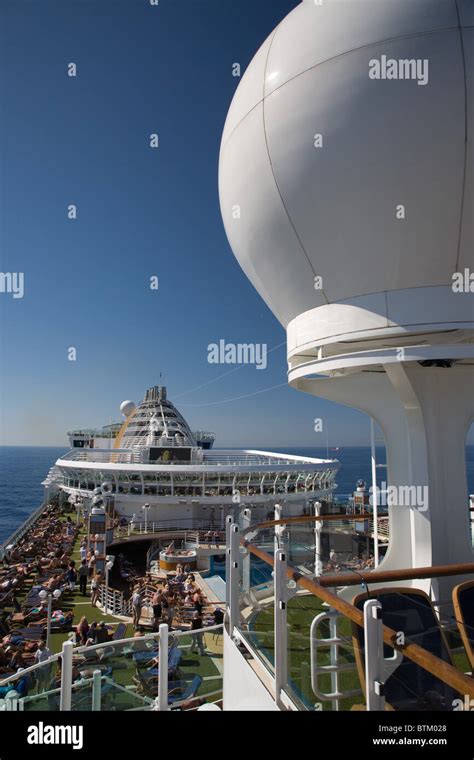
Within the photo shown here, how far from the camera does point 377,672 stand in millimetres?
2270

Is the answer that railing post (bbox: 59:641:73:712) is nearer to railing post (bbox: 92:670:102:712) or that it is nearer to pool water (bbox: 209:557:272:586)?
railing post (bbox: 92:670:102:712)

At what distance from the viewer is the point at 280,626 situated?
3191mm

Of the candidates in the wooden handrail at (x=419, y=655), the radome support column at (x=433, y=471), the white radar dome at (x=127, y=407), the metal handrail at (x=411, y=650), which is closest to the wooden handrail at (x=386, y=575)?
the metal handrail at (x=411, y=650)

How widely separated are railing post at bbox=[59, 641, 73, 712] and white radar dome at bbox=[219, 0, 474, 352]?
3672 millimetres

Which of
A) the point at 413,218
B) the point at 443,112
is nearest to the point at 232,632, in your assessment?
the point at 413,218

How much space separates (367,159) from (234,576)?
4.00 metres

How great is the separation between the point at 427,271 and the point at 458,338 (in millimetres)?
771

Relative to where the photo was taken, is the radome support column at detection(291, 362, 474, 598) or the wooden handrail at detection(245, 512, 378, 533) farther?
the wooden handrail at detection(245, 512, 378, 533)

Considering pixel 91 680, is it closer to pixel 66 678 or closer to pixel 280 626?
pixel 66 678

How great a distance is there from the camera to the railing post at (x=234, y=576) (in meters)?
4.41

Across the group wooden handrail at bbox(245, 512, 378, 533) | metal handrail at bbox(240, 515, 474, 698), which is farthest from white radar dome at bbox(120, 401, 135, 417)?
metal handrail at bbox(240, 515, 474, 698)

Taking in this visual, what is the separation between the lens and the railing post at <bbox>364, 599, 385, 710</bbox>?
2.22 m

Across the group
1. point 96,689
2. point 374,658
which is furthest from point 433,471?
point 96,689
